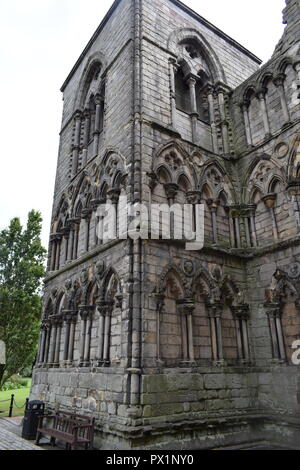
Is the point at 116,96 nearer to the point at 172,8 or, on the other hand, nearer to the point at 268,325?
the point at 172,8

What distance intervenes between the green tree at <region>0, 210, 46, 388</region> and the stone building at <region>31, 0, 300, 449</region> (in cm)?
564

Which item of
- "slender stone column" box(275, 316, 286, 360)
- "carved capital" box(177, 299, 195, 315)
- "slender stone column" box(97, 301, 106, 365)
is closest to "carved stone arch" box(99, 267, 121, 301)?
"slender stone column" box(97, 301, 106, 365)

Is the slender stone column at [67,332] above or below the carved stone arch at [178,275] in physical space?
below

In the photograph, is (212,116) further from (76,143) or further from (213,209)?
(76,143)

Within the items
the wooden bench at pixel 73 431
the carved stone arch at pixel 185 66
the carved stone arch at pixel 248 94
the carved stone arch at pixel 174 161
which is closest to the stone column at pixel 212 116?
the carved stone arch at pixel 185 66

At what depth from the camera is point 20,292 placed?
16.0 m

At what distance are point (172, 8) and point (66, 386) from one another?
11406 millimetres

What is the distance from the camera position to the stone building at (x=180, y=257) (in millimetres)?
6609

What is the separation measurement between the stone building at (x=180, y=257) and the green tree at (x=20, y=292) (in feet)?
18.5

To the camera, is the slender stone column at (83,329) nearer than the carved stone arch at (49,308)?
Yes

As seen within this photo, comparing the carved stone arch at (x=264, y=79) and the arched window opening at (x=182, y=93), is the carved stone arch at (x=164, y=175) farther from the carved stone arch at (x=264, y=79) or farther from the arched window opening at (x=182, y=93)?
the carved stone arch at (x=264, y=79)

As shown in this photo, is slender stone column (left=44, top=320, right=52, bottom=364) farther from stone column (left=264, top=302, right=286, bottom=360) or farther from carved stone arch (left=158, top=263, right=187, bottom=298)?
stone column (left=264, top=302, right=286, bottom=360)

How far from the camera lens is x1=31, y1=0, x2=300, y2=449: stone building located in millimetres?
6609

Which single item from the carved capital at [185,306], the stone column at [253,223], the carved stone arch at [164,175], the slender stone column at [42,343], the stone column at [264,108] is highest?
the stone column at [264,108]
